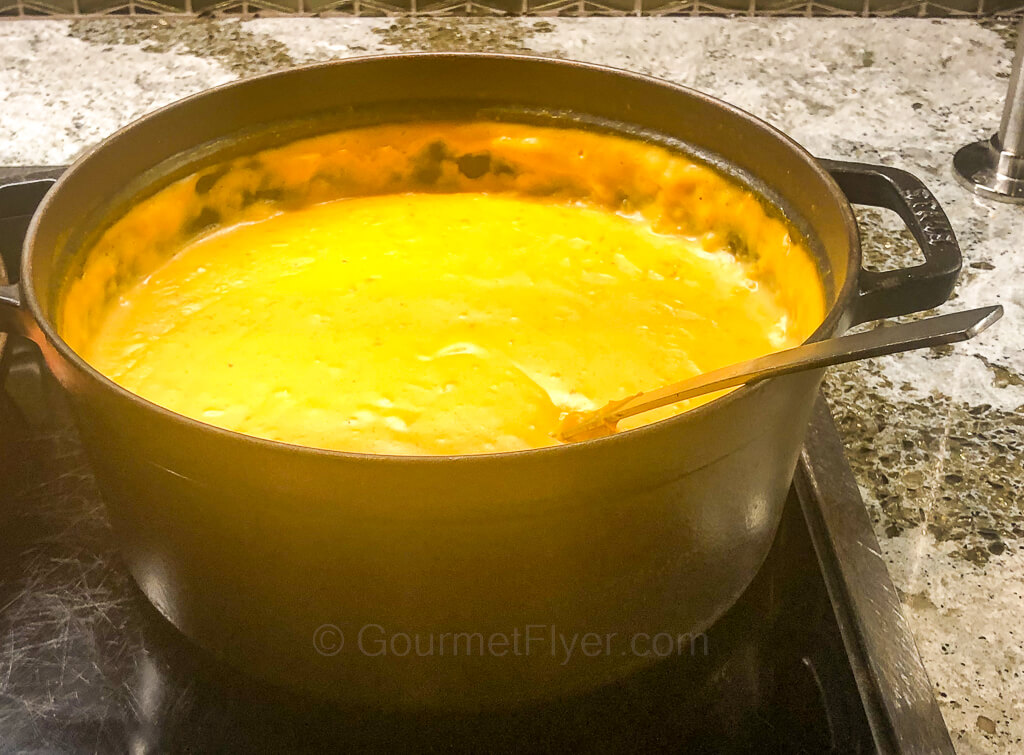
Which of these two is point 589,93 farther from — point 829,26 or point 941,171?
point 829,26

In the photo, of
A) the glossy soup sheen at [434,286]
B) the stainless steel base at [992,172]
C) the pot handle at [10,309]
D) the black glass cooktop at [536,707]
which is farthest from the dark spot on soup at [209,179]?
the stainless steel base at [992,172]

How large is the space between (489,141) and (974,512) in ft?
1.59

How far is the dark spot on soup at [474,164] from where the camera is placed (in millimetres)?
903

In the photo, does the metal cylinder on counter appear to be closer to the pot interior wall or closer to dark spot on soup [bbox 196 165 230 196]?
the pot interior wall

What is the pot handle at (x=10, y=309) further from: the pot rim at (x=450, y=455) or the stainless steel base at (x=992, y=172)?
the stainless steel base at (x=992, y=172)

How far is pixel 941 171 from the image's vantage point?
113 cm

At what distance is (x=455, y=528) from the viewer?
1.46 feet

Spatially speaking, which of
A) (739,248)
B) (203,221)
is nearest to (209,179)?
(203,221)

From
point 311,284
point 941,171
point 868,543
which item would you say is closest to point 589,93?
point 311,284

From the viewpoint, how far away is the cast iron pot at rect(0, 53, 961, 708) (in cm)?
44

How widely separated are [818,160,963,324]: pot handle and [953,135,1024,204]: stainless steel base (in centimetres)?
48

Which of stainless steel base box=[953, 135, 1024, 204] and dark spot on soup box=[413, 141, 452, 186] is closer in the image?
dark spot on soup box=[413, 141, 452, 186]

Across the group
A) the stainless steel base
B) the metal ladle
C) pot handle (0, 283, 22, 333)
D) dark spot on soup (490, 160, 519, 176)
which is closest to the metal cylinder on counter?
the stainless steel base

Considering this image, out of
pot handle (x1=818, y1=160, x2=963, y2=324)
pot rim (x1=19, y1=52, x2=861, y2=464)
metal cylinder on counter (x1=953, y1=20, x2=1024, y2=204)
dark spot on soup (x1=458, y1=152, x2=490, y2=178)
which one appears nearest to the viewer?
pot rim (x1=19, y1=52, x2=861, y2=464)
